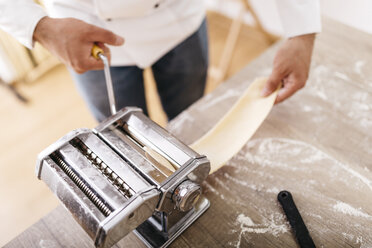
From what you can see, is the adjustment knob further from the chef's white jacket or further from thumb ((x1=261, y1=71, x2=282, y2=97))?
the chef's white jacket

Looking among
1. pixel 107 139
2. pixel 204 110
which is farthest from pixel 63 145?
pixel 204 110

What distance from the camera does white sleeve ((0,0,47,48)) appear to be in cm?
83

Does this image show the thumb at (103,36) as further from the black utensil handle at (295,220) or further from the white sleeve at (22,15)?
the black utensil handle at (295,220)

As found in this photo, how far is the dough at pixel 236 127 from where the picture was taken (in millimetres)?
832

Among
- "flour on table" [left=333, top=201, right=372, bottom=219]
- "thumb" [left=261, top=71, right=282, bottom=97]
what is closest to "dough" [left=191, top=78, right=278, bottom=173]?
"thumb" [left=261, top=71, right=282, bottom=97]

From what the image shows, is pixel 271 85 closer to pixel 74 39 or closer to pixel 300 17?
pixel 300 17

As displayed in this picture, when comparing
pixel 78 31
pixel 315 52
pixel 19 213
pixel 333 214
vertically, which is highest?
pixel 78 31

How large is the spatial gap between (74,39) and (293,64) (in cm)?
59

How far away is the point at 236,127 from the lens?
899 mm

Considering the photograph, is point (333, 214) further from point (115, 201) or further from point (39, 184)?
point (39, 184)

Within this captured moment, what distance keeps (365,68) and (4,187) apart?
1858 mm

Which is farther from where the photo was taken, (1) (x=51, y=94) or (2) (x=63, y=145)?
(1) (x=51, y=94)

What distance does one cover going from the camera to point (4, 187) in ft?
5.83

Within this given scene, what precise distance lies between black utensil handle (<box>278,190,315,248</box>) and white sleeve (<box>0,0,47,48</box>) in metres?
0.77
